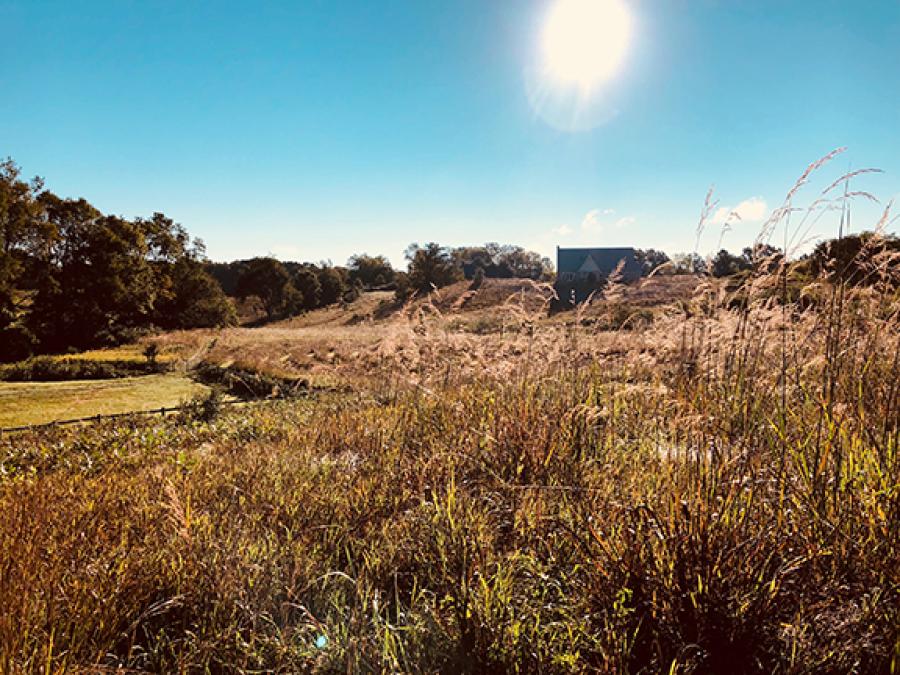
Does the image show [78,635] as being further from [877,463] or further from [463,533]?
[877,463]

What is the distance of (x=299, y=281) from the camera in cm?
3628

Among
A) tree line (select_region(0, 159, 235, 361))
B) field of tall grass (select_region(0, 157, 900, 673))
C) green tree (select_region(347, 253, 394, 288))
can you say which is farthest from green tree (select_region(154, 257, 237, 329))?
field of tall grass (select_region(0, 157, 900, 673))

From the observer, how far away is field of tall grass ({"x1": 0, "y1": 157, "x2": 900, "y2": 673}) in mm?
1401

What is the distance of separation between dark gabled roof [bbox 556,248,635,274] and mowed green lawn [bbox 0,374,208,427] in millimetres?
31682

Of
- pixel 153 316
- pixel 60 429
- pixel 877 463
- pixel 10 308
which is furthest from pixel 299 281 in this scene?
pixel 877 463

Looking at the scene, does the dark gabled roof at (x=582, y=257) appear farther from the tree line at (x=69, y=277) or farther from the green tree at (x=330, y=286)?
the tree line at (x=69, y=277)

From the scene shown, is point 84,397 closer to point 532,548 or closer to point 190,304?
point 532,548

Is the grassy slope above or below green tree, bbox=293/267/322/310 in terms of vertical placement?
below

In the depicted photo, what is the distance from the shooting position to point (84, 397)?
11.1 meters

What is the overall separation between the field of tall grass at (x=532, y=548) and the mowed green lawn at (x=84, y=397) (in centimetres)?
808

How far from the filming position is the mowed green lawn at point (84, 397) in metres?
9.64

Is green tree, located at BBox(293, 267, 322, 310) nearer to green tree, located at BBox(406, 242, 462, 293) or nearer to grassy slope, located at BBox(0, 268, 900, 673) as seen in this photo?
green tree, located at BBox(406, 242, 462, 293)

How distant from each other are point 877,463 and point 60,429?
33.2ft

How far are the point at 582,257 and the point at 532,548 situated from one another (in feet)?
129
